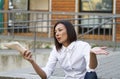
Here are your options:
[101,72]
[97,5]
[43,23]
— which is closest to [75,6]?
[97,5]

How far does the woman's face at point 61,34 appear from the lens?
187 inches

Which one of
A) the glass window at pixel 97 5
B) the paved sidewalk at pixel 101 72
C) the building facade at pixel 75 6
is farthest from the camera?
the glass window at pixel 97 5

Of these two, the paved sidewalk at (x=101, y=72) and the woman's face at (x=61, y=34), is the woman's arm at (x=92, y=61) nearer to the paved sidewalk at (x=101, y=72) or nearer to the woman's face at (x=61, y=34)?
the woman's face at (x=61, y=34)

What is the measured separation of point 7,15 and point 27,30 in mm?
1224

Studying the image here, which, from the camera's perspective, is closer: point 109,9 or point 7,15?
point 109,9

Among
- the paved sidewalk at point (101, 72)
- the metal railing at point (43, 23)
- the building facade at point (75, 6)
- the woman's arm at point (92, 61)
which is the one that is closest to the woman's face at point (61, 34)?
the woman's arm at point (92, 61)

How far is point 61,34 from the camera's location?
4766mm

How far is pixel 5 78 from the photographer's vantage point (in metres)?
8.58

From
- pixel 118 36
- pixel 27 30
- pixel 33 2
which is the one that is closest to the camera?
pixel 118 36

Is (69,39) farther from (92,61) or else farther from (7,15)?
(7,15)

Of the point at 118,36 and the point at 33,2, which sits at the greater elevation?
the point at 33,2

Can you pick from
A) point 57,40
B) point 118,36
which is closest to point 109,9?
point 118,36

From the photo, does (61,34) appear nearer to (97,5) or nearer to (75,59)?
(75,59)

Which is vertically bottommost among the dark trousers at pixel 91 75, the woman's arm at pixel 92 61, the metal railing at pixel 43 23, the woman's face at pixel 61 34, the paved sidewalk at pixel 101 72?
the paved sidewalk at pixel 101 72
